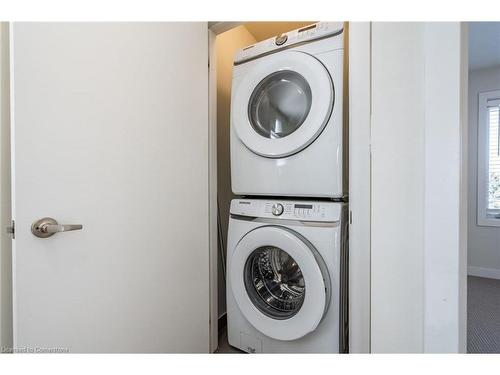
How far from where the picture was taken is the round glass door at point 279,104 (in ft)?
3.98

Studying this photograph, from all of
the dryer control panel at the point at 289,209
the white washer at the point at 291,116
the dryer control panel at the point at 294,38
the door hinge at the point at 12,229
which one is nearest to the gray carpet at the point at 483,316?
the dryer control panel at the point at 289,209

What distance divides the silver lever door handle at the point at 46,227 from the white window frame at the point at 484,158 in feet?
10.5

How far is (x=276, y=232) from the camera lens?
1119mm

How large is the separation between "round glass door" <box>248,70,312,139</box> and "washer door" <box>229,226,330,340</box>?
0.52m

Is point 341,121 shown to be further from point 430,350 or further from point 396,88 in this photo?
point 430,350

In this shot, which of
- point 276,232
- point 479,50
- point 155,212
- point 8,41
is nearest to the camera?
point 8,41

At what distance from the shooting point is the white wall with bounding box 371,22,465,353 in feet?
2.27

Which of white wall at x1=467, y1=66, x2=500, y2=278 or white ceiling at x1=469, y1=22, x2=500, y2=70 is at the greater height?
white ceiling at x1=469, y1=22, x2=500, y2=70

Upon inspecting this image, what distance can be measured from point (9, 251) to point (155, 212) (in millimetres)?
439

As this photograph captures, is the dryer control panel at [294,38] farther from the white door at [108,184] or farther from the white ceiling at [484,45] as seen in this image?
the white ceiling at [484,45]

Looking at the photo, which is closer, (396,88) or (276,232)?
(396,88)

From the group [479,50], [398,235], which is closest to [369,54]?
[398,235]

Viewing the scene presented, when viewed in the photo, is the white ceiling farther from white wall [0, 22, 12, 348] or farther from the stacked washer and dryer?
white wall [0, 22, 12, 348]

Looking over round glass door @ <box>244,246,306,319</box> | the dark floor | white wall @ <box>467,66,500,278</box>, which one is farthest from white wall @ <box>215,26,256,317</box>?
white wall @ <box>467,66,500,278</box>
